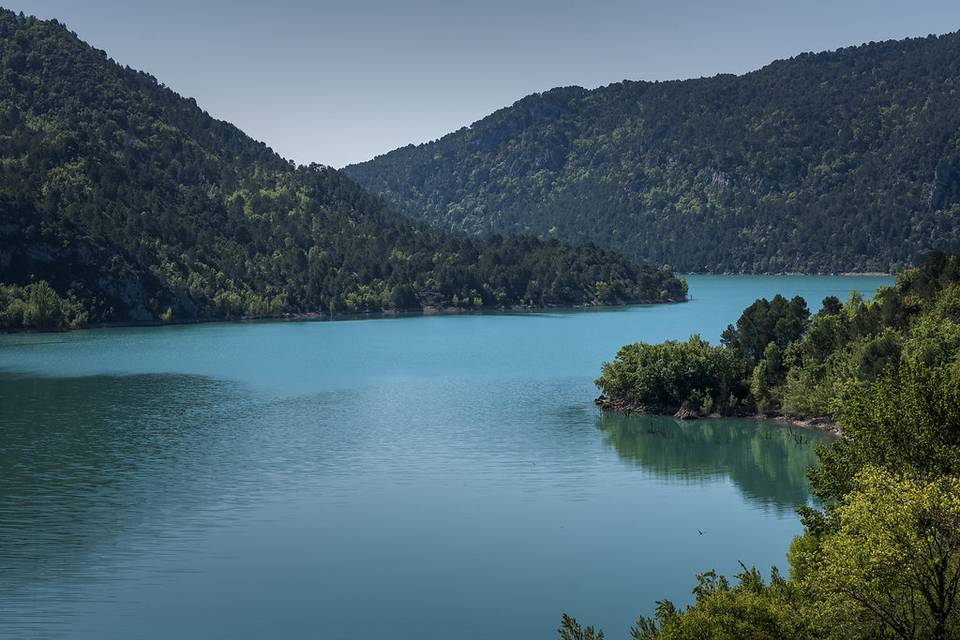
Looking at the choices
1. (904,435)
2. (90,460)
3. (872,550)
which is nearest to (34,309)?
(90,460)

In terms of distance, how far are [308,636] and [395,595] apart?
5381 mm

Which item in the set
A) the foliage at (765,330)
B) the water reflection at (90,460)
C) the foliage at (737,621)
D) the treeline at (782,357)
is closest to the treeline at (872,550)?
the foliage at (737,621)

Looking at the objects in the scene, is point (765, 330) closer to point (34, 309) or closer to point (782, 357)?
point (782, 357)

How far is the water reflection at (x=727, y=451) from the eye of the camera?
68.0 metres

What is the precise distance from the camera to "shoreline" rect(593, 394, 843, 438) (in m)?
83.2

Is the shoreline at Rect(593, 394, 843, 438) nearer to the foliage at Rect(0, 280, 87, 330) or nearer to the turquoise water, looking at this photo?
the turquoise water

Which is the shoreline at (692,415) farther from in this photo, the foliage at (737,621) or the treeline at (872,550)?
the foliage at (737,621)

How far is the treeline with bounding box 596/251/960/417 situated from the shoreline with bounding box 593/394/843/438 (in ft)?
0.62

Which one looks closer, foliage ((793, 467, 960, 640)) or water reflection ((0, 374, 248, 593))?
foliage ((793, 467, 960, 640))

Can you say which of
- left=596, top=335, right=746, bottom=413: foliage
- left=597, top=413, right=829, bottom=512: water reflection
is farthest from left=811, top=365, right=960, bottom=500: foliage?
left=596, top=335, right=746, bottom=413: foliage

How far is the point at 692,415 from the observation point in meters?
88.6

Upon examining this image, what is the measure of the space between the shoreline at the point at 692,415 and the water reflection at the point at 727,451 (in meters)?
0.75

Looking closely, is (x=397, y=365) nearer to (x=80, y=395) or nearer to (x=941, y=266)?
(x=80, y=395)

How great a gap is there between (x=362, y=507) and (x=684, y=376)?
37.8m
